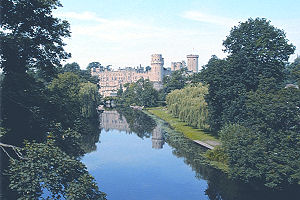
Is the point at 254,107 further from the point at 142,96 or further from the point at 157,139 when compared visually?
the point at 142,96

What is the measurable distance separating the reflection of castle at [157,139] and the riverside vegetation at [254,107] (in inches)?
112

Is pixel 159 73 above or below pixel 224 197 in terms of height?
above

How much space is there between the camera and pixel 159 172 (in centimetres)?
2234

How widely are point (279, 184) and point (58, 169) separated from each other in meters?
14.7

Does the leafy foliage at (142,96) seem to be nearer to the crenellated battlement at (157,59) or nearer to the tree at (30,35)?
the crenellated battlement at (157,59)

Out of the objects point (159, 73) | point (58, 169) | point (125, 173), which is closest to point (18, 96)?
point (58, 169)

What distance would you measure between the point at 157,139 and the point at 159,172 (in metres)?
13.7

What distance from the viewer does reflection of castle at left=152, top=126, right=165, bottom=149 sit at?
32669 mm

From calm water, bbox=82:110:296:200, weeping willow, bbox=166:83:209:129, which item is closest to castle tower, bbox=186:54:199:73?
weeping willow, bbox=166:83:209:129

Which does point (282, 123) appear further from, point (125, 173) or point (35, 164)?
point (35, 164)

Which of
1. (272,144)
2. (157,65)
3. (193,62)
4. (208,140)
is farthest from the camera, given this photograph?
(193,62)

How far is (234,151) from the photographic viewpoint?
741 inches

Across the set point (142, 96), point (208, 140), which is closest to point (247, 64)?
point (208, 140)

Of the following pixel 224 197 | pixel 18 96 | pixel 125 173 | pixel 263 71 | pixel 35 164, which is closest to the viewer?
pixel 35 164
